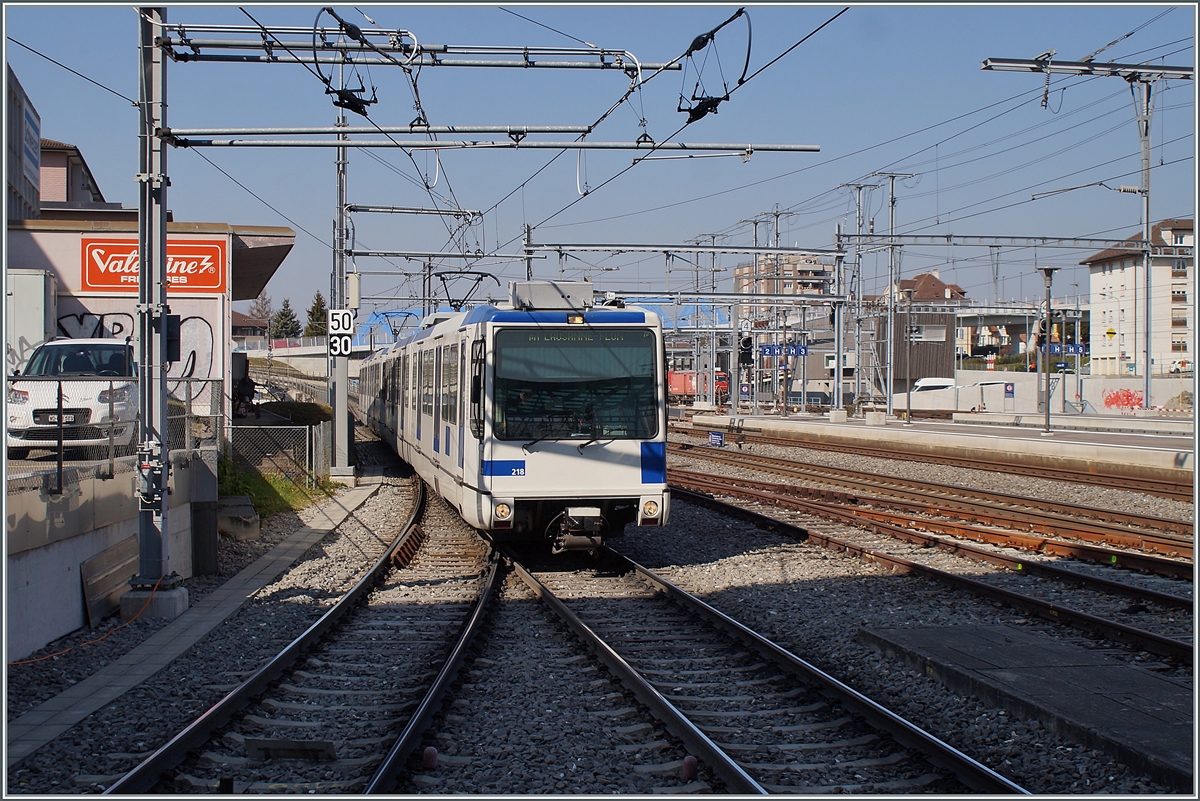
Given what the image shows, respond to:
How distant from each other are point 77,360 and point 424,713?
34.9ft

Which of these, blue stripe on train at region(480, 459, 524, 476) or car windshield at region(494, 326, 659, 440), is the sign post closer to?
car windshield at region(494, 326, 659, 440)

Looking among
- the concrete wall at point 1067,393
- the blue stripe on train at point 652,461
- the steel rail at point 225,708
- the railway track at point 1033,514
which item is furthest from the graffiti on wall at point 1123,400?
the steel rail at point 225,708

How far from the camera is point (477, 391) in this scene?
10883 millimetres

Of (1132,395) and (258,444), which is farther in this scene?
(1132,395)

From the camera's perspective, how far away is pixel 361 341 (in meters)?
63.8

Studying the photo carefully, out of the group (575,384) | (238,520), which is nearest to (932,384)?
(238,520)

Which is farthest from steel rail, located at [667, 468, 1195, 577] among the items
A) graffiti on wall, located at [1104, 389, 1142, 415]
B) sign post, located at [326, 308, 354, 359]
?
graffiti on wall, located at [1104, 389, 1142, 415]

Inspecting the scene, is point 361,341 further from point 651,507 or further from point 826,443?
point 651,507

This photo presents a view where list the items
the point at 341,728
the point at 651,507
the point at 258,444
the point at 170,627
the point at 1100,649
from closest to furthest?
the point at 341,728 < the point at 1100,649 < the point at 170,627 < the point at 651,507 < the point at 258,444

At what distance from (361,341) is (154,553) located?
55805 mm

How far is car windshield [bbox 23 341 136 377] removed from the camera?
1391cm

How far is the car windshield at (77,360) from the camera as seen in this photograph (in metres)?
13.9

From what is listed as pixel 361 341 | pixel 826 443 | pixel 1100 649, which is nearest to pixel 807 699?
pixel 1100 649

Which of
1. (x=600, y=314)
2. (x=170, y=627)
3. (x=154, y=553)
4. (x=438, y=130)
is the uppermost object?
(x=438, y=130)
